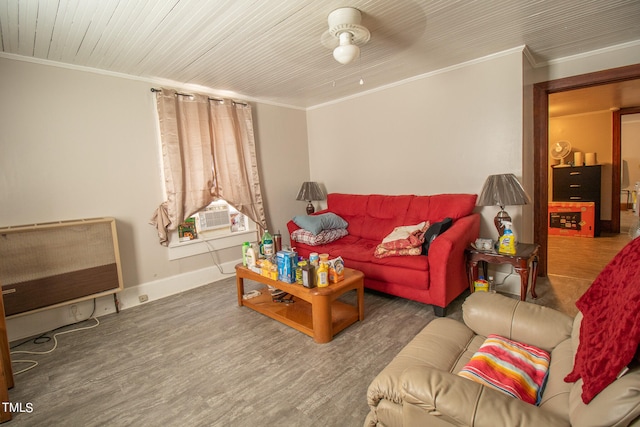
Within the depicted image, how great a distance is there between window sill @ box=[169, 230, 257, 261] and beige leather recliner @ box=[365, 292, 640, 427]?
2845mm

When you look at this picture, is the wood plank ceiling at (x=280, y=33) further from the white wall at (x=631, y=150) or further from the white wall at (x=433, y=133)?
the white wall at (x=631, y=150)

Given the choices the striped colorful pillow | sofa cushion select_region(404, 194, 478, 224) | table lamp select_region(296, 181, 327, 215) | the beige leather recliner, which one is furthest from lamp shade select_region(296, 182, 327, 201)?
the striped colorful pillow

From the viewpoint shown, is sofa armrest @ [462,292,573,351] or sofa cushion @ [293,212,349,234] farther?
sofa cushion @ [293,212,349,234]

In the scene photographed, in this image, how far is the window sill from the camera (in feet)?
11.3

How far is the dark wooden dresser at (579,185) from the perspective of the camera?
5426 mm

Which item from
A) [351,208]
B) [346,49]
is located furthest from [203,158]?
[346,49]

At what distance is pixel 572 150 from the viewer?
6.03 meters

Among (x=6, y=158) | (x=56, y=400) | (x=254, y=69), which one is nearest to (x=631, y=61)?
(x=254, y=69)

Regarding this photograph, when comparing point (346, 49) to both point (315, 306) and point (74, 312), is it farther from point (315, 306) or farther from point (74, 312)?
point (74, 312)

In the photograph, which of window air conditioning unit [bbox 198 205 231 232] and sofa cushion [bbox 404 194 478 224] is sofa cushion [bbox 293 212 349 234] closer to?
sofa cushion [bbox 404 194 478 224]

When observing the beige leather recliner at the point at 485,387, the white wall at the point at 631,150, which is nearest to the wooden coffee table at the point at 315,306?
the beige leather recliner at the point at 485,387

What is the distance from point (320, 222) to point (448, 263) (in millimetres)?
1580

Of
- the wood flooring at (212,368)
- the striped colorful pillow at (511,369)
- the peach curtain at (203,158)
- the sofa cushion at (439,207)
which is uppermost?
the peach curtain at (203,158)

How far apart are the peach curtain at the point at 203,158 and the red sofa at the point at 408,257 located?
2.89 feet
